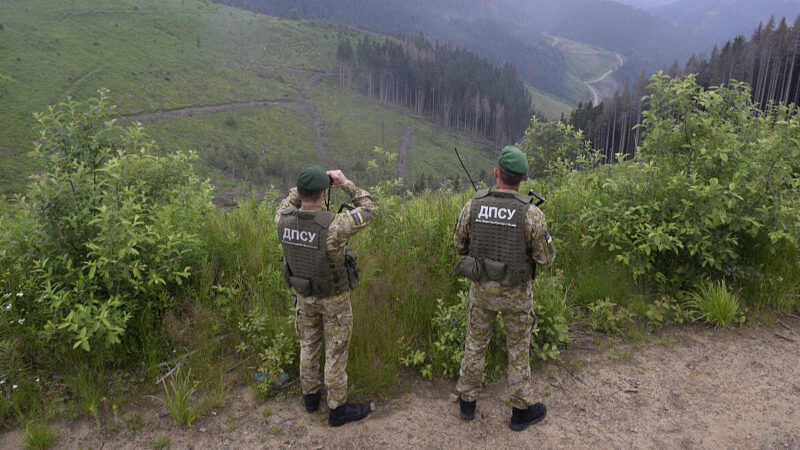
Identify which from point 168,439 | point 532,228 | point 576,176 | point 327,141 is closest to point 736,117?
point 576,176

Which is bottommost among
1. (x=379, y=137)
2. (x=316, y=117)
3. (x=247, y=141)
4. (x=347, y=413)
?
(x=379, y=137)

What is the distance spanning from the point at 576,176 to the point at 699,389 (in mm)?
3969

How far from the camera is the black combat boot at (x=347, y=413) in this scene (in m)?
Answer: 3.96

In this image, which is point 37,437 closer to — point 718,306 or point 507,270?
point 507,270

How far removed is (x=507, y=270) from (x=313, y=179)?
1.80 metres

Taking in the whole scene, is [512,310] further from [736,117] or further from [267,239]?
[736,117]

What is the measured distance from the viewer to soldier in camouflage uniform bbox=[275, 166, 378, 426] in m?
3.82

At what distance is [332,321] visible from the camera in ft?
13.2

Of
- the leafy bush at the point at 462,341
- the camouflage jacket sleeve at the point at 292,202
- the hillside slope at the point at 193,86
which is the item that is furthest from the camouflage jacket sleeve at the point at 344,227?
the hillside slope at the point at 193,86

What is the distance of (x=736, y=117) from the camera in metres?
5.63

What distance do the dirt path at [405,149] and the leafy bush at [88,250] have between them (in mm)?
82651

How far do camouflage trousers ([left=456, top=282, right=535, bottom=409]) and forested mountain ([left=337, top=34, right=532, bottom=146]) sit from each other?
370 feet

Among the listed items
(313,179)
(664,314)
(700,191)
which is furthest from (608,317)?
(313,179)

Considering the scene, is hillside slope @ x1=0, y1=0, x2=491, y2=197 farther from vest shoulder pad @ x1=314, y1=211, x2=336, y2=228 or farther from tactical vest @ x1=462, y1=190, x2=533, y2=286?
tactical vest @ x1=462, y1=190, x2=533, y2=286
